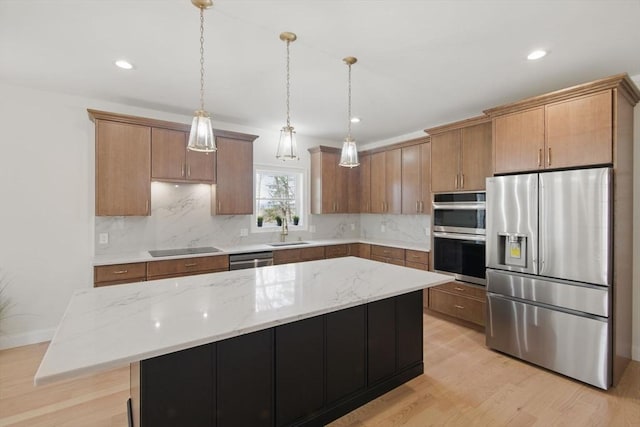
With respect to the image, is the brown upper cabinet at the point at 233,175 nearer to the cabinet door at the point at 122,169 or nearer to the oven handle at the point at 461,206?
the cabinet door at the point at 122,169

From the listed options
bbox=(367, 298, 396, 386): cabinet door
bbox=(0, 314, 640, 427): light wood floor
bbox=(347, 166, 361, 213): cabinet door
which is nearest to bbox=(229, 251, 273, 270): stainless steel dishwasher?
bbox=(0, 314, 640, 427): light wood floor

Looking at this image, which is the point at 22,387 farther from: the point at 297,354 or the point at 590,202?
the point at 590,202

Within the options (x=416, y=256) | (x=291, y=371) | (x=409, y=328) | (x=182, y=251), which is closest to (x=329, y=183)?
(x=416, y=256)

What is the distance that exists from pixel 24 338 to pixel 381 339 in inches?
147

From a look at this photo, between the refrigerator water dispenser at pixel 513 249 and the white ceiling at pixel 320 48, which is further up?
the white ceiling at pixel 320 48

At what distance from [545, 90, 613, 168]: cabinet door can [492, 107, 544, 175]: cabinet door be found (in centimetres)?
7

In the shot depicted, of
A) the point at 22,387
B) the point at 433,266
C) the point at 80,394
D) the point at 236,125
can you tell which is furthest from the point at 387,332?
the point at 236,125

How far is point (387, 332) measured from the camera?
91.0 inches

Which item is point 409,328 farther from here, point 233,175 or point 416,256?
point 233,175

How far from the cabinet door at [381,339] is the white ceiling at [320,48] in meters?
1.98

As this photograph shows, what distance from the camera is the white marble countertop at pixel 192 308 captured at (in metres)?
1.15

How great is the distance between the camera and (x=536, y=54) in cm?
242

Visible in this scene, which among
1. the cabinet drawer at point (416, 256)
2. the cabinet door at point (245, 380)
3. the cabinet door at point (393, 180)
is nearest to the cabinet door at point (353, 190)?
the cabinet door at point (393, 180)

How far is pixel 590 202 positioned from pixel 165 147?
13.9 feet
